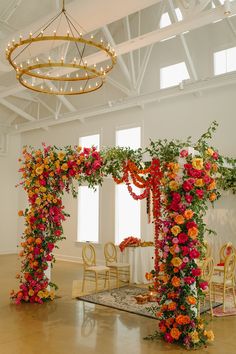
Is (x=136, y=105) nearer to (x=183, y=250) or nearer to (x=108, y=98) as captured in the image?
(x=108, y=98)

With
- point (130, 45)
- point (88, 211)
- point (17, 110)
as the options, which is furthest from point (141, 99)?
point (17, 110)

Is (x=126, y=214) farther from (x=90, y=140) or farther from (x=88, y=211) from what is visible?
(x=90, y=140)

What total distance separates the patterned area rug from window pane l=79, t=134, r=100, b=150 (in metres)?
5.31

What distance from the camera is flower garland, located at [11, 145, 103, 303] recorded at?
650 centimetres

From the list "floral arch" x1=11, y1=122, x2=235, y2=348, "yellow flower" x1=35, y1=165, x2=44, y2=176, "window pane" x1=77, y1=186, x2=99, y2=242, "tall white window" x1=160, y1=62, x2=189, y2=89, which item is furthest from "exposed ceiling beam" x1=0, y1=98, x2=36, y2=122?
"floral arch" x1=11, y1=122, x2=235, y2=348

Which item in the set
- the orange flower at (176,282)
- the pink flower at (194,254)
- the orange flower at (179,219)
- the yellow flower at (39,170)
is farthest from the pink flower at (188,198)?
the yellow flower at (39,170)

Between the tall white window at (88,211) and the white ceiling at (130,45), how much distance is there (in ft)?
2.87

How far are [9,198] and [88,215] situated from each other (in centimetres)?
381

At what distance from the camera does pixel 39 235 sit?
6.73m

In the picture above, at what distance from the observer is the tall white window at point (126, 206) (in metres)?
10.7

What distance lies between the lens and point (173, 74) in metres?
10.2

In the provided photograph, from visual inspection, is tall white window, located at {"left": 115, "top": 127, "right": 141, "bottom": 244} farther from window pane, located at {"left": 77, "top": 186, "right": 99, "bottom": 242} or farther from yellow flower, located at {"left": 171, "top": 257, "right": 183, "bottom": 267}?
yellow flower, located at {"left": 171, "top": 257, "right": 183, "bottom": 267}

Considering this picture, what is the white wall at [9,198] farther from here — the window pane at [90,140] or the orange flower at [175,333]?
the orange flower at [175,333]

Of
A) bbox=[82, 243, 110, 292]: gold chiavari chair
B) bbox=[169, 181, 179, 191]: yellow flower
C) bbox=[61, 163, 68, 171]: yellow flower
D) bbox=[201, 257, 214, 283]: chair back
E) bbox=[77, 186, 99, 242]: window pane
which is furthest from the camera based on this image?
bbox=[77, 186, 99, 242]: window pane
